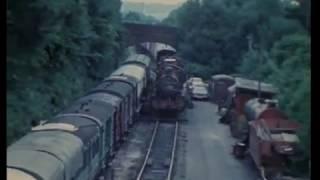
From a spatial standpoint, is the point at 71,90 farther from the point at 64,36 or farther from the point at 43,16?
the point at 43,16

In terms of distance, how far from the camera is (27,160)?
29.1 feet

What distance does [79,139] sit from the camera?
1191 cm

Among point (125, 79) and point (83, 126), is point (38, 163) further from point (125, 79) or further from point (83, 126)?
point (125, 79)

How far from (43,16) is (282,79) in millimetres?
9339

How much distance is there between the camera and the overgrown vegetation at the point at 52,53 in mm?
8695

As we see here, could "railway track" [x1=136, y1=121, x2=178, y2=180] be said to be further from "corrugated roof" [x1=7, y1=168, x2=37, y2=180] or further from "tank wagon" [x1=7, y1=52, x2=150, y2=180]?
"corrugated roof" [x1=7, y1=168, x2=37, y2=180]

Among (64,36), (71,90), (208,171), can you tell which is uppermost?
(64,36)

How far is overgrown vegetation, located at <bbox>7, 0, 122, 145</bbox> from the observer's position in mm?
8695

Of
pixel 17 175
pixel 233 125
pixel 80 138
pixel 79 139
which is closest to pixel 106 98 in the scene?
pixel 80 138

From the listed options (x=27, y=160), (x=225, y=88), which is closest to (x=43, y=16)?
(x=27, y=160)

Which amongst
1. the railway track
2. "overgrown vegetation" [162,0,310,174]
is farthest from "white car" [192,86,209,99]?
the railway track

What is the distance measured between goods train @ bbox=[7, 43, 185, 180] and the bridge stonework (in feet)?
62.4

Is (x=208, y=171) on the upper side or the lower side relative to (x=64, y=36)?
lower

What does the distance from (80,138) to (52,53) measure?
8.72 m
